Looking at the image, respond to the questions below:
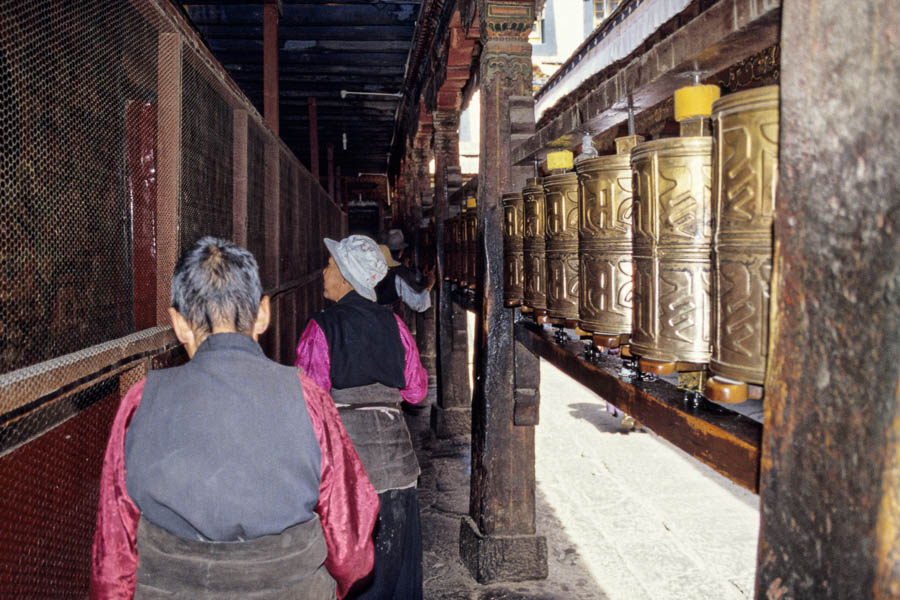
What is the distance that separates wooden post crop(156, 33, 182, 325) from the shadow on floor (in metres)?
2.93

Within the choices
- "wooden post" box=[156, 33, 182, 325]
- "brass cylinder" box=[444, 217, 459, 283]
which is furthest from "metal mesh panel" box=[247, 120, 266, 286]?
"brass cylinder" box=[444, 217, 459, 283]

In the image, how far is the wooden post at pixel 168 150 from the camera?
6.48 ft

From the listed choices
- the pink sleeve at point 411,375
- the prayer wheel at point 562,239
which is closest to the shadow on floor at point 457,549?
the pink sleeve at point 411,375

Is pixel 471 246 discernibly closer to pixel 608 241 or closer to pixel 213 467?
pixel 608 241

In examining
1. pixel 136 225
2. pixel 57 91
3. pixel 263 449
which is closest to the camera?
pixel 57 91

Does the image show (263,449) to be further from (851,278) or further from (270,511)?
(851,278)

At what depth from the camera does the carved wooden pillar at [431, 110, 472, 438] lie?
7.52m

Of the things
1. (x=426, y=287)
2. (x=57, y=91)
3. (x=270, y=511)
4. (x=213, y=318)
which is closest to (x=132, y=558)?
(x=270, y=511)

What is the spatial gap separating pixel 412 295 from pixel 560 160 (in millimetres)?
6135

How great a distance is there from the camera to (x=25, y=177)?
1.31 m

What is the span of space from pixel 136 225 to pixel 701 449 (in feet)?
5.65

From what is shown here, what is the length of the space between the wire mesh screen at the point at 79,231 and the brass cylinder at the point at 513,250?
154cm

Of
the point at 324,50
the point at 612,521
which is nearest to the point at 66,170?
the point at 612,521

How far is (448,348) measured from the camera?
7.66m
